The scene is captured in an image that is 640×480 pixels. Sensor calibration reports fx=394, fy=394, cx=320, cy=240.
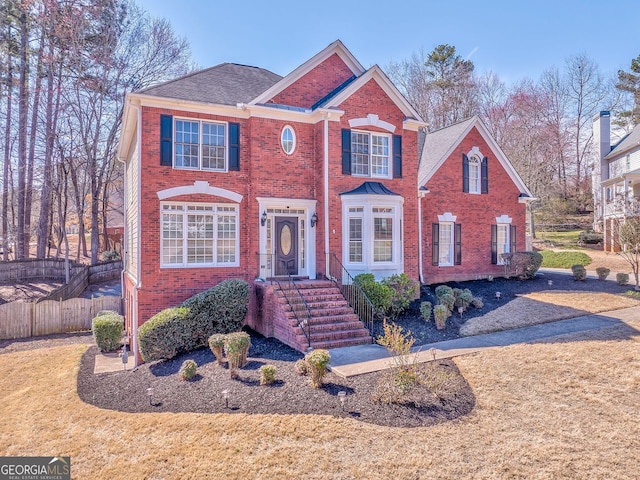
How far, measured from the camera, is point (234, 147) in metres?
12.4

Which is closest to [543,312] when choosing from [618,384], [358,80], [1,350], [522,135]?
[618,384]

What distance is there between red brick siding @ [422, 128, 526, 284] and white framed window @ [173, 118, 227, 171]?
8.82 m

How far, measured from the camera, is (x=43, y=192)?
2483 centimetres

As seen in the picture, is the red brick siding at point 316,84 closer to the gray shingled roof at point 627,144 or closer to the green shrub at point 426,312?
the green shrub at point 426,312

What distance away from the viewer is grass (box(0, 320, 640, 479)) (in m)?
4.94

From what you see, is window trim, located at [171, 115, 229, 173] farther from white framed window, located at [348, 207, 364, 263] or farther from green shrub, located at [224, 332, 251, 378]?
green shrub, located at [224, 332, 251, 378]

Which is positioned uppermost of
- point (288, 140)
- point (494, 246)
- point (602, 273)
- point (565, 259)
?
point (288, 140)

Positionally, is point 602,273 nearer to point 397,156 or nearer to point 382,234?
point 397,156

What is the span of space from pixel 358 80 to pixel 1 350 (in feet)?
49.1

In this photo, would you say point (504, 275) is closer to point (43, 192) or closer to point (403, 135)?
point (403, 135)

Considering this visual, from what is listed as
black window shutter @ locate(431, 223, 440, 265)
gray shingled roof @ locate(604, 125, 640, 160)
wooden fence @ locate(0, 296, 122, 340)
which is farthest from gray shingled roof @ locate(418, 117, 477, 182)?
gray shingled roof @ locate(604, 125, 640, 160)

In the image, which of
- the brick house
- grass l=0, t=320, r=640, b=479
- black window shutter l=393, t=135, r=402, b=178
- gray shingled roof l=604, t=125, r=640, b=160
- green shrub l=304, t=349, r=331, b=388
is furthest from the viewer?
gray shingled roof l=604, t=125, r=640, b=160

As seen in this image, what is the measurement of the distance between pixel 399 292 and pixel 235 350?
20.5 ft

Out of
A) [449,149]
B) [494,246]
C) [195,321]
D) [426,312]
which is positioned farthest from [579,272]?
[195,321]
